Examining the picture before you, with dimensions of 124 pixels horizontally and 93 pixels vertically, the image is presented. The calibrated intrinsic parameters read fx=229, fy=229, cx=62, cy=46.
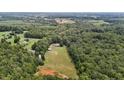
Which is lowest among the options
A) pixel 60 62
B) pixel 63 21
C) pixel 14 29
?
pixel 60 62

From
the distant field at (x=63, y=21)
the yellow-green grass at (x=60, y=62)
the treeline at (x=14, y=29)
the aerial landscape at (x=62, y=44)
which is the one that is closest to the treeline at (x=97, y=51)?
the aerial landscape at (x=62, y=44)

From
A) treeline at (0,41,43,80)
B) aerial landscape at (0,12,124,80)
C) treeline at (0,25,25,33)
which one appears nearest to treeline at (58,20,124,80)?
aerial landscape at (0,12,124,80)

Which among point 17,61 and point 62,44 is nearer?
point 17,61

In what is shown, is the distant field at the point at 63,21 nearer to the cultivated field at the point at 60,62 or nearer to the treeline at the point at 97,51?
the treeline at the point at 97,51

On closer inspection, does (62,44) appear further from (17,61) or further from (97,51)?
(17,61)

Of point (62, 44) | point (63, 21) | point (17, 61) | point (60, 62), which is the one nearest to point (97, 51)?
point (62, 44)
